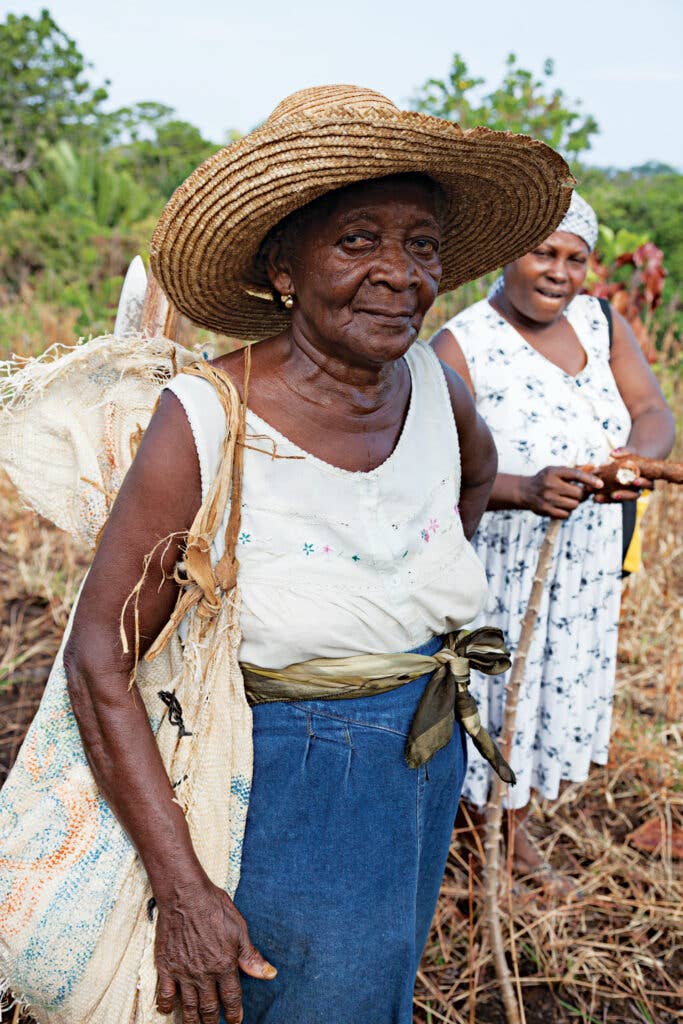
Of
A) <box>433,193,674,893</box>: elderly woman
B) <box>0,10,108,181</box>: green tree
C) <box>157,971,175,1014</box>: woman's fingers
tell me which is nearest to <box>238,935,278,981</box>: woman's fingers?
<box>157,971,175,1014</box>: woman's fingers

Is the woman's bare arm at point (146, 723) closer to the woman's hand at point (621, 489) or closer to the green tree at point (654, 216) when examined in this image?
the woman's hand at point (621, 489)

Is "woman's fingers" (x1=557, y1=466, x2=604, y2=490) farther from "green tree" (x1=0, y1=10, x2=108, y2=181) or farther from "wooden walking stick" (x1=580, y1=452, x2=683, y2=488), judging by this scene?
"green tree" (x1=0, y1=10, x2=108, y2=181)

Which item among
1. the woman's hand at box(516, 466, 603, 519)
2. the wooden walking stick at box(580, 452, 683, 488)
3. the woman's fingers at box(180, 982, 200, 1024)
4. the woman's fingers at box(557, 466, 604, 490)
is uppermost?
the wooden walking stick at box(580, 452, 683, 488)

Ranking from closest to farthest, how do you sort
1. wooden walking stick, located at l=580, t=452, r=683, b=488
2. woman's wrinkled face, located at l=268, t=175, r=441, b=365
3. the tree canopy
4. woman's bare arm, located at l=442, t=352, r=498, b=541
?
1. woman's wrinkled face, located at l=268, t=175, r=441, b=365
2. woman's bare arm, located at l=442, t=352, r=498, b=541
3. wooden walking stick, located at l=580, t=452, r=683, b=488
4. the tree canopy

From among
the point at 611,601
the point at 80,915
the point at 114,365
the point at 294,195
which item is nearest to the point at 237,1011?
the point at 80,915

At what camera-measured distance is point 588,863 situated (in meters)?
3.02

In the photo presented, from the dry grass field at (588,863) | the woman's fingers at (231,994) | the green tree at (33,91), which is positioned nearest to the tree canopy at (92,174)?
the green tree at (33,91)

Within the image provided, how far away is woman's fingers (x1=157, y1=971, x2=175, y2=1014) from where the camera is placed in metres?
1.38

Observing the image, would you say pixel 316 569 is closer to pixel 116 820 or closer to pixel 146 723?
pixel 146 723

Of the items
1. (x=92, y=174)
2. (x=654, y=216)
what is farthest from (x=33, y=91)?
(x=654, y=216)

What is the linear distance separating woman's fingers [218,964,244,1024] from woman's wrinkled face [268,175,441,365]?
3.19 feet

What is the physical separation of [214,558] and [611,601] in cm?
177

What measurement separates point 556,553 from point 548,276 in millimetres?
801

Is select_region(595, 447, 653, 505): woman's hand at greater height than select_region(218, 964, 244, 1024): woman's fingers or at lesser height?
greater
